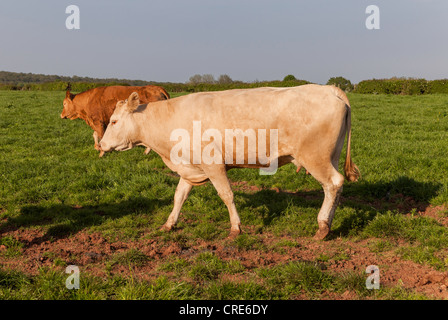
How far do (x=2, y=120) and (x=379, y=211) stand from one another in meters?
16.0

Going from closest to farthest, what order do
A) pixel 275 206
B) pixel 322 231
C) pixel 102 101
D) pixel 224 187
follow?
pixel 322 231 < pixel 224 187 < pixel 275 206 < pixel 102 101

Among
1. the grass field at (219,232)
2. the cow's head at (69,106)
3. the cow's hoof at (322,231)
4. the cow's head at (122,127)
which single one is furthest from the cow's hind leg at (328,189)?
the cow's head at (69,106)

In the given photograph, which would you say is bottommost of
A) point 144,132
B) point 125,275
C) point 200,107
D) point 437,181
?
point 125,275

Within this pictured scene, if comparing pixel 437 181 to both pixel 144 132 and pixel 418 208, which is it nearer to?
pixel 418 208

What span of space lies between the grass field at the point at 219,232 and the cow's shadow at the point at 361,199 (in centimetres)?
2

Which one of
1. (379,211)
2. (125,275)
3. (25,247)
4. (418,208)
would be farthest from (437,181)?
(25,247)

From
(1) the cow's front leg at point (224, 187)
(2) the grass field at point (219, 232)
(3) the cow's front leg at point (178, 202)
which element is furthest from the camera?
(3) the cow's front leg at point (178, 202)

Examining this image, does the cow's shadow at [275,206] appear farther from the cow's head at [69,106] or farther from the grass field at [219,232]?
the cow's head at [69,106]

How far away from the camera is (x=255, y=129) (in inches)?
194

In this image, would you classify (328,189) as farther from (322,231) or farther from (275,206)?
(275,206)

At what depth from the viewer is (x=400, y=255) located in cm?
448

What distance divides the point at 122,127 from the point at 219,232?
7.09 ft

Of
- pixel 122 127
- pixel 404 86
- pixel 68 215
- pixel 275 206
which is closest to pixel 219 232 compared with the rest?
pixel 275 206

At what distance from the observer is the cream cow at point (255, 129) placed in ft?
15.8
